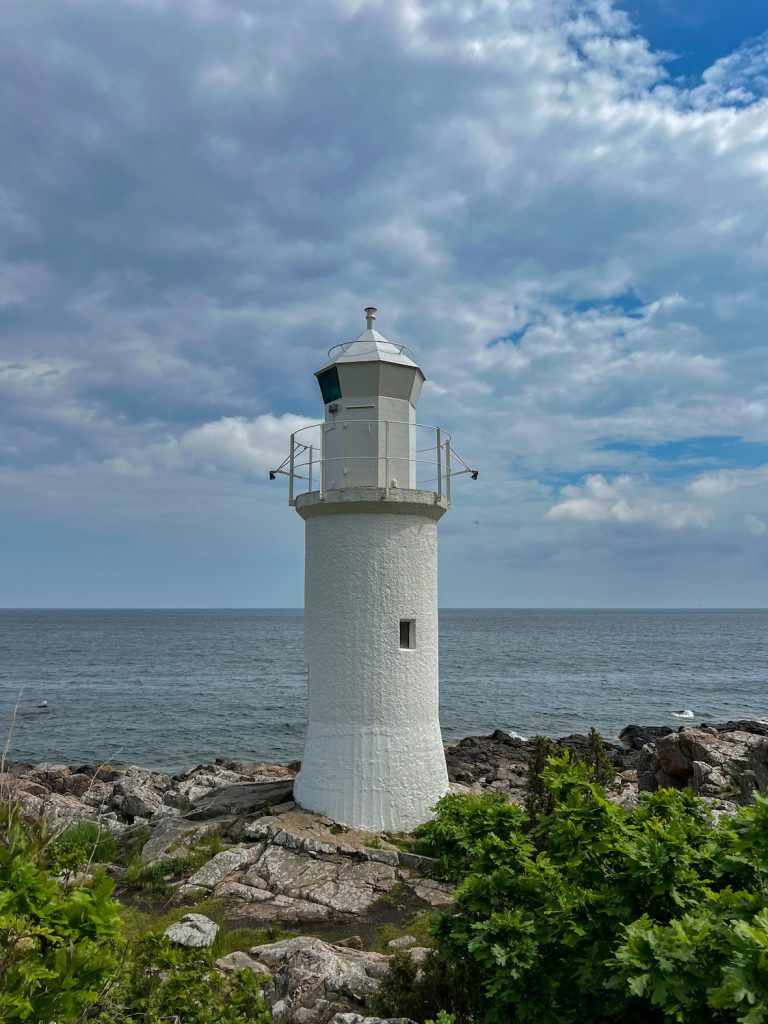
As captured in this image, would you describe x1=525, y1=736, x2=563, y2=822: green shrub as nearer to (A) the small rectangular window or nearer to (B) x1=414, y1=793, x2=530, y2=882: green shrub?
(B) x1=414, y1=793, x2=530, y2=882: green shrub

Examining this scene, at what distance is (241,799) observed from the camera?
14914 millimetres

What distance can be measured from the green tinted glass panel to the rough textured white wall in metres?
2.23

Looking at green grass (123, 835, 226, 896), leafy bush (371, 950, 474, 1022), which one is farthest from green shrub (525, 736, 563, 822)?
green grass (123, 835, 226, 896)

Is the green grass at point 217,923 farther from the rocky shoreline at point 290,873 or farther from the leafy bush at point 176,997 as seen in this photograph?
the leafy bush at point 176,997

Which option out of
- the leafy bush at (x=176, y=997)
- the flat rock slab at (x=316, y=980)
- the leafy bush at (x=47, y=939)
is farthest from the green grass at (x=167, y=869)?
the leafy bush at (x=47, y=939)

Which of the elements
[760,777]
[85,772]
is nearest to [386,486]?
[760,777]

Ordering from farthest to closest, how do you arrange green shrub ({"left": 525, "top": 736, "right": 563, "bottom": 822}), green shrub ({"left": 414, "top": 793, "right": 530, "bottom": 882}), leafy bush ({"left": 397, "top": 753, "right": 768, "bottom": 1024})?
green shrub ({"left": 525, "top": 736, "right": 563, "bottom": 822}) → green shrub ({"left": 414, "top": 793, "right": 530, "bottom": 882}) → leafy bush ({"left": 397, "top": 753, "right": 768, "bottom": 1024})

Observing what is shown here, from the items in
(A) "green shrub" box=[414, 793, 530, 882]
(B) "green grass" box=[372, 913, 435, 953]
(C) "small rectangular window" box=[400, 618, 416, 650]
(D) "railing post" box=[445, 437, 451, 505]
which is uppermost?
(D) "railing post" box=[445, 437, 451, 505]

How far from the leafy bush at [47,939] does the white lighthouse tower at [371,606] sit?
904 centimetres

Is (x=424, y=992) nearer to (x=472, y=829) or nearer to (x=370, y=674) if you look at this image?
(x=472, y=829)

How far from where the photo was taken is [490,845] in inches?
280

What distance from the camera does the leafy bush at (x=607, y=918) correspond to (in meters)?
4.57

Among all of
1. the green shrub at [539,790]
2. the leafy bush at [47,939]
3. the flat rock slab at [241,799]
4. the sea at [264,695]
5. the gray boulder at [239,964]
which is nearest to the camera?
the leafy bush at [47,939]

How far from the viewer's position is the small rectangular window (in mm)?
14227
